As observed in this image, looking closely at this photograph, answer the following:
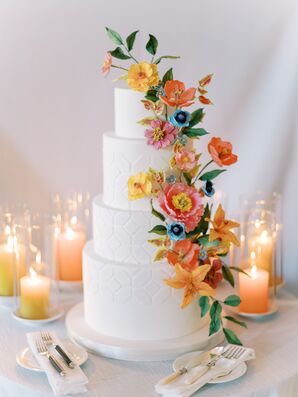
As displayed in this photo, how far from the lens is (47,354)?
1.74 meters

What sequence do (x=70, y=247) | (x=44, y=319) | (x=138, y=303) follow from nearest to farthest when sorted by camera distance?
(x=138, y=303), (x=44, y=319), (x=70, y=247)

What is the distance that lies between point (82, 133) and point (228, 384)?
1213 millimetres

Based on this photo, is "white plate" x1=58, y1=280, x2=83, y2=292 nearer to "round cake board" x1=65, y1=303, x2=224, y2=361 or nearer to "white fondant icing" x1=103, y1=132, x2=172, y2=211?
"round cake board" x1=65, y1=303, x2=224, y2=361

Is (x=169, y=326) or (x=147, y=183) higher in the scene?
(x=147, y=183)

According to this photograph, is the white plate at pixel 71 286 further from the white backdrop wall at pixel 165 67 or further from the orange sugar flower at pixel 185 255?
the orange sugar flower at pixel 185 255

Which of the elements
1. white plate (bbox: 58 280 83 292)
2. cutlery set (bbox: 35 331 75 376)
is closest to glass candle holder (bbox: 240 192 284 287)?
white plate (bbox: 58 280 83 292)

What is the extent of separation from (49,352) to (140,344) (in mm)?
233

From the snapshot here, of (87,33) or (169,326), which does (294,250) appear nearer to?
(169,326)

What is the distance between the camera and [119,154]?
1.81 metres

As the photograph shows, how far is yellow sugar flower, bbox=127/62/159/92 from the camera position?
168 centimetres

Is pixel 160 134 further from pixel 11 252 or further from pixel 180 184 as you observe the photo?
pixel 11 252

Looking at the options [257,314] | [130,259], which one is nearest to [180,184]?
[130,259]

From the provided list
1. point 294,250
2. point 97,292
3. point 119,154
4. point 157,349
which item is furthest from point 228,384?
point 294,250

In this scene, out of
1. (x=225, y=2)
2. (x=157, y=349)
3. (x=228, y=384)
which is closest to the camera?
(x=228, y=384)
